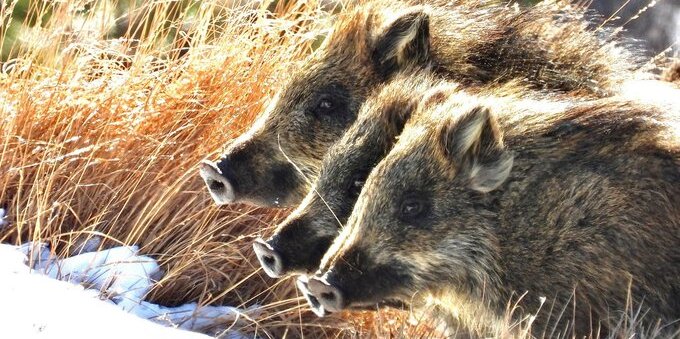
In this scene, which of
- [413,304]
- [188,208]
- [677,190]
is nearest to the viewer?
[677,190]

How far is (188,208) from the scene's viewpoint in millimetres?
5996

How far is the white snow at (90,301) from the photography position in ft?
14.0

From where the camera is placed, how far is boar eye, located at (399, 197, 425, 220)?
4816 mm

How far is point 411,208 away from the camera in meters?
4.82

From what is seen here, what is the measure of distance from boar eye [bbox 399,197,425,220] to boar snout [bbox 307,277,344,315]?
1.34 feet

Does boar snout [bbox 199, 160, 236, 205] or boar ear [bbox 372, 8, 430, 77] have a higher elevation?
boar ear [bbox 372, 8, 430, 77]

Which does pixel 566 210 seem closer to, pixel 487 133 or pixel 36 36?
pixel 487 133

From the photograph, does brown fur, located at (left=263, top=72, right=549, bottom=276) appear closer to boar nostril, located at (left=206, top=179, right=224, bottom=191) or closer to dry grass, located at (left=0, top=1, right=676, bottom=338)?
dry grass, located at (left=0, top=1, right=676, bottom=338)

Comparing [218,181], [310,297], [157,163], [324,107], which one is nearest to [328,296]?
[310,297]

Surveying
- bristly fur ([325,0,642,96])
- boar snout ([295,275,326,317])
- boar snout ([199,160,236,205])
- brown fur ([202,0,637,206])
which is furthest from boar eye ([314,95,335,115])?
boar snout ([295,275,326,317])

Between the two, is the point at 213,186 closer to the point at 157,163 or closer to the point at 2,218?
the point at 157,163

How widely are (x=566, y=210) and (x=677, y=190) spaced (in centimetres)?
38

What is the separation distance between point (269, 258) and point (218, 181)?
2.24 feet

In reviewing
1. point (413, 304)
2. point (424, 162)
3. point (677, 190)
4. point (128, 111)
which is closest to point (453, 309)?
point (413, 304)
